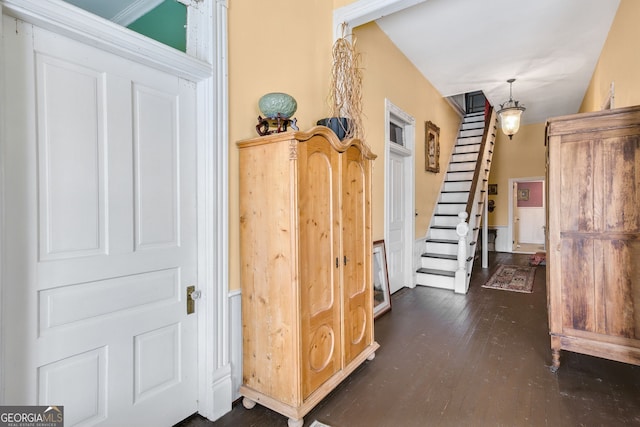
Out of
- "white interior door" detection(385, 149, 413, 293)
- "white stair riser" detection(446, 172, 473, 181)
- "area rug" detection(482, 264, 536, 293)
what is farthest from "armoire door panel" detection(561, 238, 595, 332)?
"white stair riser" detection(446, 172, 473, 181)

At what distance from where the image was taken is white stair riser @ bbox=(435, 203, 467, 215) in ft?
18.6

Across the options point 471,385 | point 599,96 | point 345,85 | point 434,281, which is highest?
point 599,96

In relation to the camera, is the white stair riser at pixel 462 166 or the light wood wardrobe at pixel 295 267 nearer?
the light wood wardrobe at pixel 295 267

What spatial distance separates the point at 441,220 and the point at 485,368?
Result: 3.57m

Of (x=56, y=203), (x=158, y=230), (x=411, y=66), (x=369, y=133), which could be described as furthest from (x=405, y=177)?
(x=56, y=203)

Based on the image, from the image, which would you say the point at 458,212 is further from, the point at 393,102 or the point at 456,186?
the point at 393,102

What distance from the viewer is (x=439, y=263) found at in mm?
4965

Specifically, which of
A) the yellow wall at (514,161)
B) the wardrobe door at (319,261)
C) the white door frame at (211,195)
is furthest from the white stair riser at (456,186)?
the white door frame at (211,195)

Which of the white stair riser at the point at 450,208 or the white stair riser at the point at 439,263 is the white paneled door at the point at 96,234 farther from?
the white stair riser at the point at 450,208

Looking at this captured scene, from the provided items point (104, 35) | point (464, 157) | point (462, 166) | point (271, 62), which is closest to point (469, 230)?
point (462, 166)

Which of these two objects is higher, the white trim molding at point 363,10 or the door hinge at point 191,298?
the white trim molding at point 363,10

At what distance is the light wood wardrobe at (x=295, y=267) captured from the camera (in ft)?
5.87

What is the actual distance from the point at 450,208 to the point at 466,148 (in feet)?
6.10

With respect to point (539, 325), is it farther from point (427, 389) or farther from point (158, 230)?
point (158, 230)
